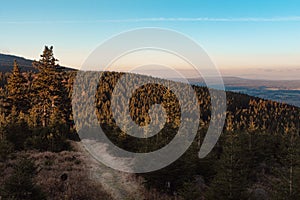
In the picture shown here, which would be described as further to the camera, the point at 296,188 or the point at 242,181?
the point at 242,181

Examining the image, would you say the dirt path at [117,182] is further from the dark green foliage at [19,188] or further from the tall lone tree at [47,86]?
the tall lone tree at [47,86]

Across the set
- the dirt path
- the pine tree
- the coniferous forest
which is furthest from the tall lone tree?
the dirt path

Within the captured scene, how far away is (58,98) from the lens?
39531mm

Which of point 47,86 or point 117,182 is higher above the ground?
point 47,86

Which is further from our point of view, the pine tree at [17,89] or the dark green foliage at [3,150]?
the pine tree at [17,89]

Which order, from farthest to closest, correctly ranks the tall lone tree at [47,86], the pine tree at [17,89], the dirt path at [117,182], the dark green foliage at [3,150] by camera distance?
1. the pine tree at [17,89]
2. the tall lone tree at [47,86]
3. the dark green foliage at [3,150]
4. the dirt path at [117,182]

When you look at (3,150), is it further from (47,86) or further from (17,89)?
(17,89)

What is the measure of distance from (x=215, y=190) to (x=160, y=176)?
459 cm

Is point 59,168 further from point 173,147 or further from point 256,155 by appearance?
Result: point 256,155

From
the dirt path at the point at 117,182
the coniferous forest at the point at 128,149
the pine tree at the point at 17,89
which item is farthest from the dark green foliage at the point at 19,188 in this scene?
the pine tree at the point at 17,89

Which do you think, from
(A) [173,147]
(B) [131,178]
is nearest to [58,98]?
(B) [131,178]

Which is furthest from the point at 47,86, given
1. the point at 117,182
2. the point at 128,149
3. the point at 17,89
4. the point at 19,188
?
the point at 19,188

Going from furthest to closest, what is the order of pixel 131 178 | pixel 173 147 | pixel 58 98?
1. pixel 58 98
2. pixel 131 178
3. pixel 173 147

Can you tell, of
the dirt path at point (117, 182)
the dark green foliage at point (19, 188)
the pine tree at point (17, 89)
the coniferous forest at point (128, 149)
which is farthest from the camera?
the pine tree at point (17, 89)
